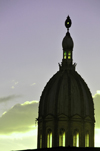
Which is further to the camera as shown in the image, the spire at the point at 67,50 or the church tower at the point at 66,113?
the spire at the point at 67,50

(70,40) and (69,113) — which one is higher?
(70,40)

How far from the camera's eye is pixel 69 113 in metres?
157

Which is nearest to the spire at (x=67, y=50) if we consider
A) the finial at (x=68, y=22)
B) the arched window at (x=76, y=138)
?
the finial at (x=68, y=22)

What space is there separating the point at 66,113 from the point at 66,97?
350 cm

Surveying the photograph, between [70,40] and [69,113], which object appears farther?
[70,40]

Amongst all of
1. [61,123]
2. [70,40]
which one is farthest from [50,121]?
[70,40]

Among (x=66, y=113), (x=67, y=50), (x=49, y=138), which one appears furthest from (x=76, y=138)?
(x=67, y=50)

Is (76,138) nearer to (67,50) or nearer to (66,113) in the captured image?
(66,113)

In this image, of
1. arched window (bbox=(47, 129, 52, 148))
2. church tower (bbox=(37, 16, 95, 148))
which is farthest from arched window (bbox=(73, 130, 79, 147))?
arched window (bbox=(47, 129, 52, 148))

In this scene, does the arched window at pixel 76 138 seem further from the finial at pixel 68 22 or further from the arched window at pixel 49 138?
the finial at pixel 68 22

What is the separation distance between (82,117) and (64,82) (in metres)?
8.60

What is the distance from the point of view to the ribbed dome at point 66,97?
519 feet

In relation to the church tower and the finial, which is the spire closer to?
the finial

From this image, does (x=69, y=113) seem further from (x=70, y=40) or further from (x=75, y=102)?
(x=70, y=40)
